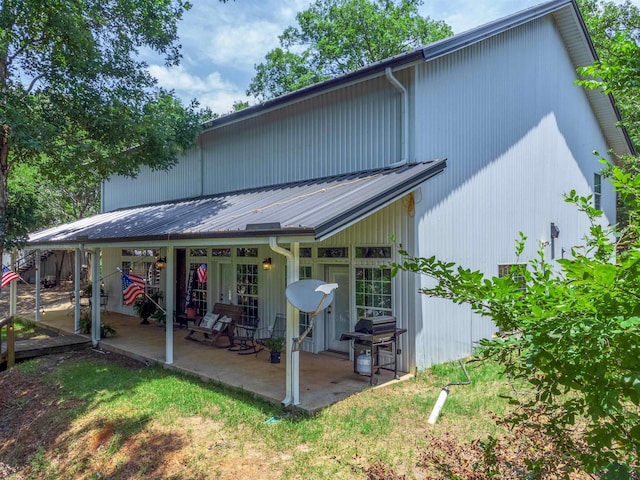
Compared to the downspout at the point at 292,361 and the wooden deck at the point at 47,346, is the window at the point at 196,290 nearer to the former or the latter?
the wooden deck at the point at 47,346

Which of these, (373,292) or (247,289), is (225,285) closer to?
(247,289)

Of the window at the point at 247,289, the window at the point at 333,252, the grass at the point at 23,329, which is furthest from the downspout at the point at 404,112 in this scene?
the grass at the point at 23,329

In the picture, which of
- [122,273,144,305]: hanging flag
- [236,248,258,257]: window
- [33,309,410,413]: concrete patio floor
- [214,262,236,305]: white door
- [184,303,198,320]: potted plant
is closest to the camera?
[33,309,410,413]: concrete patio floor

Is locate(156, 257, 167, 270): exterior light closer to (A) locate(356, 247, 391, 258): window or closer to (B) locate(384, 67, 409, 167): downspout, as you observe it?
(A) locate(356, 247, 391, 258): window

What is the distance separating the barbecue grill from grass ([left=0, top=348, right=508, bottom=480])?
1.65ft

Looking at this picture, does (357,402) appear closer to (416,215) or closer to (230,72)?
(416,215)

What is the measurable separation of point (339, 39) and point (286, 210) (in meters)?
20.5

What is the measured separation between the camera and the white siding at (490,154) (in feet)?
27.6

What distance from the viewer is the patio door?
9289mm

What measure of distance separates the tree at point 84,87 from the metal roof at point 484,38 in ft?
7.50

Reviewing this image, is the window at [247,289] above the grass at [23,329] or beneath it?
above

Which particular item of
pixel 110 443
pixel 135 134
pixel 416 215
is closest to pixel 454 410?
pixel 416 215

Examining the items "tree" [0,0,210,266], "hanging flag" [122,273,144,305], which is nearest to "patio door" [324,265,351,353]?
"hanging flag" [122,273,144,305]

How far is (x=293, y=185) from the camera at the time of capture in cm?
1026
